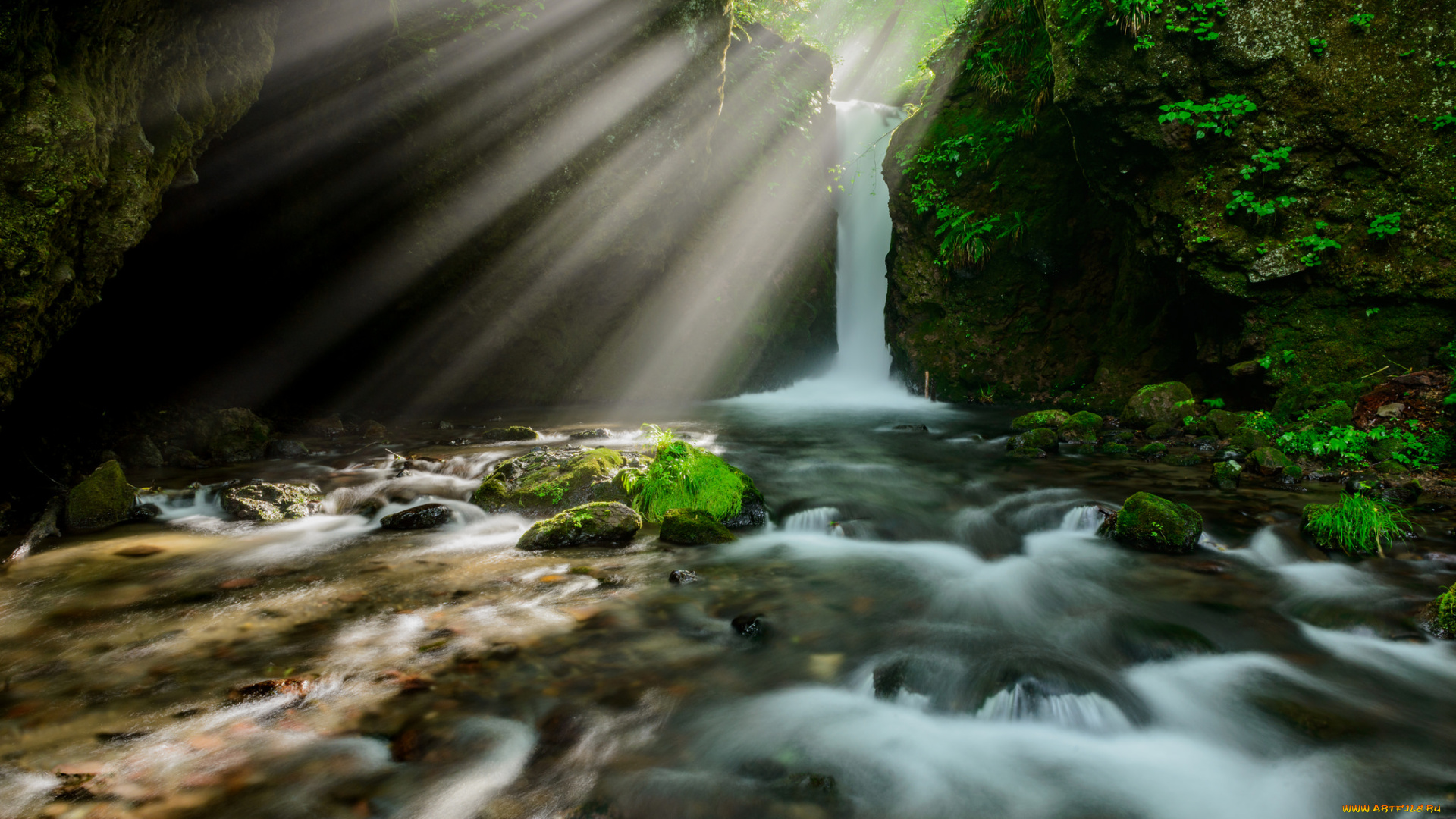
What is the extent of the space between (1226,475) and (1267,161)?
4.66 meters

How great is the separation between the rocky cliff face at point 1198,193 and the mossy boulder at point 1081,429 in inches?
74.0

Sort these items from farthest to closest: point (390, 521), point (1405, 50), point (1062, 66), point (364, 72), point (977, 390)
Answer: point (977, 390)
point (1062, 66)
point (364, 72)
point (1405, 50)
point (390, 521)

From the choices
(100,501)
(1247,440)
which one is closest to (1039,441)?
(1247,440)

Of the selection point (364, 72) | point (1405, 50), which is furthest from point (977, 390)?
point (364, 72)

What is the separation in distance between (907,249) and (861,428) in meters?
5.35

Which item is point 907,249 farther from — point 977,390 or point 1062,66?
point 1062,66

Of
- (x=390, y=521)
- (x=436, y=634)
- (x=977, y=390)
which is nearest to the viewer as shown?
(x=436, y=634)

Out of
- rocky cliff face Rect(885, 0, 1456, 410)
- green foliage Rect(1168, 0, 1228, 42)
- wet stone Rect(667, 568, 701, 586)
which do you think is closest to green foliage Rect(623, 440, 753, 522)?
wet stone Rect(667, 568, 701, 586)

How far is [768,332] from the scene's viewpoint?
1838 centimetres

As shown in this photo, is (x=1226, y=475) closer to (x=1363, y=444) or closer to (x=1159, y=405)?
(x=1363, y=444)

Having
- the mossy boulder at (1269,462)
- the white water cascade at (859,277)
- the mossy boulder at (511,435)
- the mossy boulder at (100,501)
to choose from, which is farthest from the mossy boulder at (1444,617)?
the white water cascade at (859,277)

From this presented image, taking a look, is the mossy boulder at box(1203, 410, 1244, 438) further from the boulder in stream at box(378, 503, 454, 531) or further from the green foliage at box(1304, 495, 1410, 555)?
the boulder in stream at box(378, 503, 454, 531)

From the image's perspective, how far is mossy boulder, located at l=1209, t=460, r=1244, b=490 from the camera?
19.9ft

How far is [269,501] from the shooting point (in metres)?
5.98
